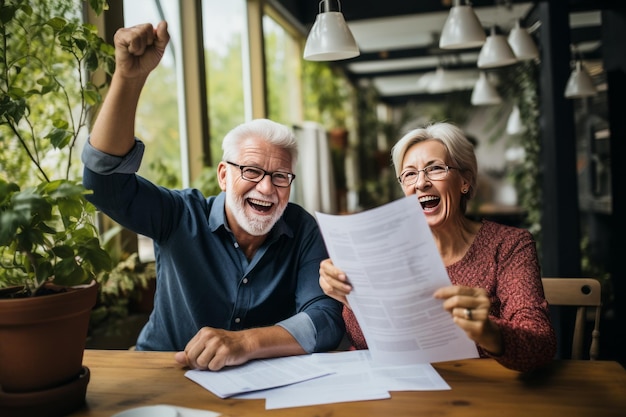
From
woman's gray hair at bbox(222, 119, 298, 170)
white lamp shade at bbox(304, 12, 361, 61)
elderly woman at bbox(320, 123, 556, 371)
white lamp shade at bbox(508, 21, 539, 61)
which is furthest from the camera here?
white lamp shade at bbox(508, 21, 539, 61)

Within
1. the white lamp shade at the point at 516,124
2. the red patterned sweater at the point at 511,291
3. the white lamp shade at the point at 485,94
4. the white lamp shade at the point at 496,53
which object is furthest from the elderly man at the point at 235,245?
the white lamp shade at the point at 516,124

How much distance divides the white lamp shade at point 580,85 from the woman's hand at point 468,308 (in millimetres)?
3698

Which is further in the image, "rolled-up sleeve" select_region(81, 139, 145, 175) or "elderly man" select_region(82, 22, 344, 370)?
"elderly man" select_region(82, 22, 344, 370)

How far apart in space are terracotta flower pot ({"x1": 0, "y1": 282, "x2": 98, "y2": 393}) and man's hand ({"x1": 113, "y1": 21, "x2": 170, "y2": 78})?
0.50 m

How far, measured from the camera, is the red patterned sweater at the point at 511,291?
4.00 feet

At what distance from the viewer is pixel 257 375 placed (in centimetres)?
127

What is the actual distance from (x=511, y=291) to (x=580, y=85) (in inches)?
134

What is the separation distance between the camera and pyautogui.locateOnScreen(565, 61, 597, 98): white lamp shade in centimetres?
424

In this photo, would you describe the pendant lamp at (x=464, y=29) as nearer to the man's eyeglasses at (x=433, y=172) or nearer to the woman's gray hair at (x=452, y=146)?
the woman's gray hair at (x=452, y=146)

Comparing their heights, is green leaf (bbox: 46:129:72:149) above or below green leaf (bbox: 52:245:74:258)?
above

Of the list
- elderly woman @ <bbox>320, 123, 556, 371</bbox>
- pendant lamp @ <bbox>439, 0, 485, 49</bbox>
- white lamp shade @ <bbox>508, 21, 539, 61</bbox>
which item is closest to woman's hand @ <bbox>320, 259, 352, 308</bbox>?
elderly woman @ <bbox>320, 123, 556, 371</bbox>

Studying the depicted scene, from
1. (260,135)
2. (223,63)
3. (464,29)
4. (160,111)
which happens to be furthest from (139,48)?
(223,63)

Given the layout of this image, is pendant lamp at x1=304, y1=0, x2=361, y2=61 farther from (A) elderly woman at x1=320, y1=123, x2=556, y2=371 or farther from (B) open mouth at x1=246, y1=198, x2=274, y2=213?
(B) open mouth at x1=246, y1=198, x2=274, y2=213

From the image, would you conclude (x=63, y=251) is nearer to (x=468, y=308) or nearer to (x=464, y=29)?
(x=468, y=308)
